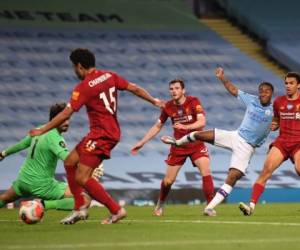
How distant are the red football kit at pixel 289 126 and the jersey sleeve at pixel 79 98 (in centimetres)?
410

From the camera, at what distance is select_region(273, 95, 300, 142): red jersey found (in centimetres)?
1593

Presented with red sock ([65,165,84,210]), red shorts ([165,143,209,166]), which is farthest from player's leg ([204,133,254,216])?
red sock ([65,165,84,210])

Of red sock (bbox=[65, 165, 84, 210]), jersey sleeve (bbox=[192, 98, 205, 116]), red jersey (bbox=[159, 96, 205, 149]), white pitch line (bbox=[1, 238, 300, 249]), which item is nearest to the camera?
white pitch line (bbox=[1, 238, 300, 249])

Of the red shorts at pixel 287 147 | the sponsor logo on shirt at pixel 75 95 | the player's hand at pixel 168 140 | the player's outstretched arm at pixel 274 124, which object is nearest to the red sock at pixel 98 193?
the sponsor logo on shirt at pixel 75 95

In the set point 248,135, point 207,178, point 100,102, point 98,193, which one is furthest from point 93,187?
point 207,178

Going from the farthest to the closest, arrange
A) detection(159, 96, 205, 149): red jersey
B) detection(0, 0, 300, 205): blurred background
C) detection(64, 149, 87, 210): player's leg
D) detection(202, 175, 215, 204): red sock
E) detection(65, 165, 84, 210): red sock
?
detection(0, 0, 300, 205): blurred background, detection(202, 175, 215, 204): red sock, detection(159, 96, 205, 149): red jersey, detection(65, 165, 84, 210): red sock, detection(64, 149, 87, 210): player's leg

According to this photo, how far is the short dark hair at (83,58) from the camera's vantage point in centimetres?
1291

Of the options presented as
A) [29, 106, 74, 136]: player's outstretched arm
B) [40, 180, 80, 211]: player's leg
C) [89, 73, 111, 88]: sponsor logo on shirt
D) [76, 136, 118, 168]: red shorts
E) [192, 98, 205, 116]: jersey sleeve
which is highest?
[89, 73, 111, 88]: sponsor logo on shirt

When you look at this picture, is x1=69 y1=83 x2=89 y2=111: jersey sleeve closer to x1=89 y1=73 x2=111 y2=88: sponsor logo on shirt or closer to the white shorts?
x1=89 y1=73 x2=111 y2=88: sponsor logo on shirt

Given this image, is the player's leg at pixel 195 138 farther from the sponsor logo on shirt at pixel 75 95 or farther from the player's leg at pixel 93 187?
the sponsor logo on shirt at pixel 75 95

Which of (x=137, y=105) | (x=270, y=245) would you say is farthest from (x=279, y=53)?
(x=270, y=245)

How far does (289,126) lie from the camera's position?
16000 millimetres

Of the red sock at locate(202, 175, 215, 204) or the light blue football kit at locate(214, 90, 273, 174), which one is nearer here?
the light blue football kit at locate(214, 90, 273, 174)

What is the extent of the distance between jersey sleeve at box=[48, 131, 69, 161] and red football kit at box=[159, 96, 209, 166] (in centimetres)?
239
